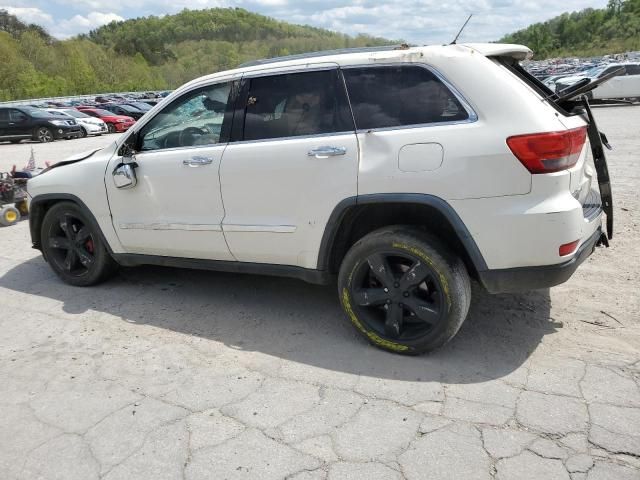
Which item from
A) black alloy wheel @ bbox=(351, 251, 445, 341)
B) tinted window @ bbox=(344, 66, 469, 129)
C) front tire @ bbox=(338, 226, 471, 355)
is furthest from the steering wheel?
black alloy wheel @ bbox=(351, 251, 445, 341)

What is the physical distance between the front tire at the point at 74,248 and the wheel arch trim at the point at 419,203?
2303 mm

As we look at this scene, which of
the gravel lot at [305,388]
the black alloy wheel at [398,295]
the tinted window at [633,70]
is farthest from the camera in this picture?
the tinted window at [633,70]

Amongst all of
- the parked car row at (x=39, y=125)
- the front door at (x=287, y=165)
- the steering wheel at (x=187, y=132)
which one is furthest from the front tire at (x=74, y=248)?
the parked car row at (x=39, y=125)

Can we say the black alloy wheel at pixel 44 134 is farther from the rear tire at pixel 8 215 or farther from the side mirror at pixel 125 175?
the side mirror at pixel 125 175

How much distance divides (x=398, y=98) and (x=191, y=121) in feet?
5.39

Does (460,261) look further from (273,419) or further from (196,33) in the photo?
(196,33)

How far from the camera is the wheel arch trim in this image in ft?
9.73

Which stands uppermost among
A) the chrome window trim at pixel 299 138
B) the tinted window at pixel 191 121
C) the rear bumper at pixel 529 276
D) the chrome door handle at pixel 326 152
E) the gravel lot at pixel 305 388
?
the tinted window at pixel 191 121

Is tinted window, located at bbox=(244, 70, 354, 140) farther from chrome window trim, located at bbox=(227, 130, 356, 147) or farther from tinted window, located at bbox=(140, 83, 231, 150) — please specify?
tinted window, located at bbox=(140, 83, 231, 150)

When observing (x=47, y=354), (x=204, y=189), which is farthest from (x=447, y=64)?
(x=47, y=354)

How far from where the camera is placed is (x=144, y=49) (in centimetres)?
11975

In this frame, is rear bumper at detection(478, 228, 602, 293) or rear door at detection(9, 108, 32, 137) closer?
rear bumper at detection(478, 228, 602, 293)

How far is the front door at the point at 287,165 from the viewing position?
327 cm

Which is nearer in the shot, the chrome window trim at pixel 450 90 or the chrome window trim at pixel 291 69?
the chrome window trim at pixel 450 90
